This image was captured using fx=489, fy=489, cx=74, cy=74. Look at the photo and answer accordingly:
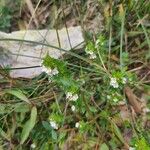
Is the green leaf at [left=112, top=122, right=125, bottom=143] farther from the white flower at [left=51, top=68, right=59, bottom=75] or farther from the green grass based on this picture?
the white flower at [left=51, top=68, right=59, bottom=75]

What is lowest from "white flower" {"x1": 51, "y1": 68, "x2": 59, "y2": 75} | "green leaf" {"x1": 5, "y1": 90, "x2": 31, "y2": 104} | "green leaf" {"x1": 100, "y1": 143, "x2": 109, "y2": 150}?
"green leaf" {"x1": 100, "y1": 143, "x2": 109, "y2": 150}

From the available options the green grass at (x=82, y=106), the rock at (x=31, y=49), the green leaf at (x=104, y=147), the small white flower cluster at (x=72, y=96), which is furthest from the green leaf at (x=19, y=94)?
the green leaf at (x=104, y=147)

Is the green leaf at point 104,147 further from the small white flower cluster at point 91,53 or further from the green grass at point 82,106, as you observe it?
the small white flower cluster at point 91,53

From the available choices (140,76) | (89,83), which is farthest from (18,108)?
(140,76)

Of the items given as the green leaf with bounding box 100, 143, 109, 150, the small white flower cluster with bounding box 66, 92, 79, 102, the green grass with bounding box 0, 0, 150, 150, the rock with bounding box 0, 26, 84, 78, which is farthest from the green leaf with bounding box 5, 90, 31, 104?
the green leaf with bounding box 100, 143, 109, 150

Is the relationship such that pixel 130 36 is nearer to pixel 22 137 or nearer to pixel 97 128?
pixel 97 128
